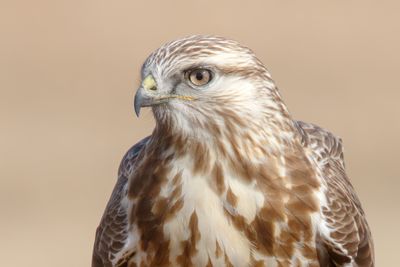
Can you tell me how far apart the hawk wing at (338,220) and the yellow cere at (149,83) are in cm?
119

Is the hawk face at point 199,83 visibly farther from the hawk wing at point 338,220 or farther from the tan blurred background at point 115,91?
the tan blurred background at point 115,91

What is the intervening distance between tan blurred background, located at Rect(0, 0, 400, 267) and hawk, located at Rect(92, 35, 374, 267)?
695 cm

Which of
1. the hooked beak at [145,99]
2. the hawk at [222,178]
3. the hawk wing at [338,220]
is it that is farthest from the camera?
the hawk wing at [338,220]

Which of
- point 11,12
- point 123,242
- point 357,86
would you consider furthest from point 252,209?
point 11,12

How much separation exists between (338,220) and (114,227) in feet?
4.42

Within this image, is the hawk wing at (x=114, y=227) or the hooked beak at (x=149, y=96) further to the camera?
the hawk wing at (x=114, y=227)

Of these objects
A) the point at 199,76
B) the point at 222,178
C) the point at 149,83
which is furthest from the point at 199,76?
the point at 222,178

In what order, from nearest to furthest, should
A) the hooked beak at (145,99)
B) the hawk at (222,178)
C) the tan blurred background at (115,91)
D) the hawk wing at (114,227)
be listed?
the hooked beak at (145,99)
the hawk at (222,178)
the hawk wing at (114,227)
the tan blurred background at (115,91)

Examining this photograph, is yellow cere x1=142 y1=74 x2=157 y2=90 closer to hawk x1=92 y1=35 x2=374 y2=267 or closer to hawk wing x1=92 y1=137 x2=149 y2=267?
hawk x1=92 y1=35 x2=374 y2=267

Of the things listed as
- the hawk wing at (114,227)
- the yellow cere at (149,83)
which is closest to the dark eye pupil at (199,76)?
the yellow cere at (149,83)

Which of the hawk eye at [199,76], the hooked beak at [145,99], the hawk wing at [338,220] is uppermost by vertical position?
the hawk eye at [199,76]

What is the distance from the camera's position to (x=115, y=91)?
21750 mm

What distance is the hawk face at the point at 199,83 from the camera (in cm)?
838

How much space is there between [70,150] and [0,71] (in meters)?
3.32
